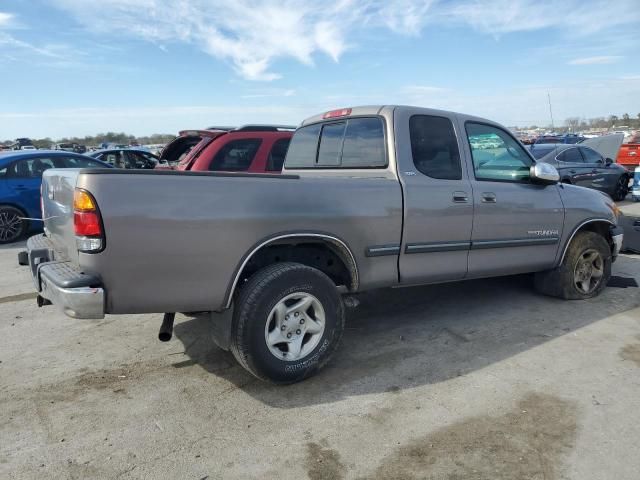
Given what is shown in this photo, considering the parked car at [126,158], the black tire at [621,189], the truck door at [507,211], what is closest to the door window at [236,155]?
the truck door at [507,211]

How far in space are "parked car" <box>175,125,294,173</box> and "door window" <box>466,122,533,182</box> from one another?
321cm

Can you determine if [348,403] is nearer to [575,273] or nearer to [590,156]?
[575,273]

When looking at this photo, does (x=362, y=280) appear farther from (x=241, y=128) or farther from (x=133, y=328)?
(x=241, y=128)

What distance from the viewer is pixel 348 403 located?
317cm

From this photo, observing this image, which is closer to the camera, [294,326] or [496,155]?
[294,326]

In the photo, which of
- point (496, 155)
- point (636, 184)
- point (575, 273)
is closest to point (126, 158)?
point (496, 155)

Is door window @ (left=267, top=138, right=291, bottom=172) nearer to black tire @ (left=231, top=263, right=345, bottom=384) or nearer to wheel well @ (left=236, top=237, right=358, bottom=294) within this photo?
wheel well @ (left=236, top=237, right=358, bottom=294)

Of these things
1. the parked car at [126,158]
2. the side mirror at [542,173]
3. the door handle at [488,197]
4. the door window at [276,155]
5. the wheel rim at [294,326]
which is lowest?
the wheel rim at [294,326]

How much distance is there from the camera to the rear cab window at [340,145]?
13.1ft

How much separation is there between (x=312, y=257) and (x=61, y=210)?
1.74 meters

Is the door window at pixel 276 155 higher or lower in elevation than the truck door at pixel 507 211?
higher

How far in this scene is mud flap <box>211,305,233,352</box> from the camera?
321 centimetres

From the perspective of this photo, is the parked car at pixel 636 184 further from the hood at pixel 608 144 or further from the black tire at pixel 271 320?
the black tire at pixel 271 320

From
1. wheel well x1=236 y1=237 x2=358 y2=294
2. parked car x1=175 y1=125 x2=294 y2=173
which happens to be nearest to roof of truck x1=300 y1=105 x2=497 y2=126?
wheel well x1=236 y1=237 x2=358 y2=294
